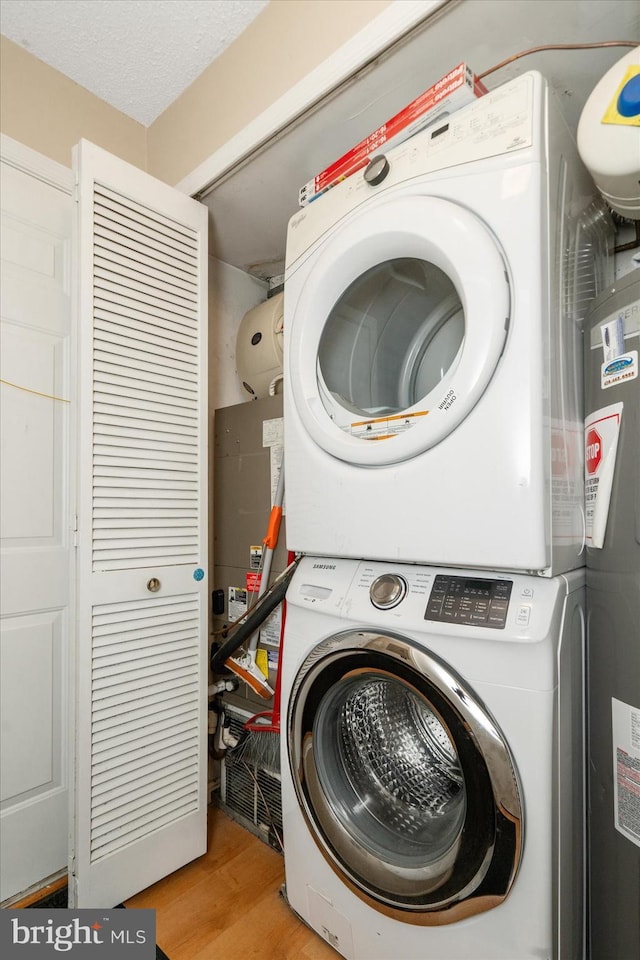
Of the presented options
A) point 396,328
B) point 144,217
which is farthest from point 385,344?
point 144,217

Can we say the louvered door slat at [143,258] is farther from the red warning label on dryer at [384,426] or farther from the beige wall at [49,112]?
the red warning label on dryer at [384,426]

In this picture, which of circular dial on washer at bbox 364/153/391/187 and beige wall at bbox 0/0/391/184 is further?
beige wall at bbox 0/0/391/184

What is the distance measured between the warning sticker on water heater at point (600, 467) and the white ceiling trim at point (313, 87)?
949 mm

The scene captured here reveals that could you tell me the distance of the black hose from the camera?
1.53m

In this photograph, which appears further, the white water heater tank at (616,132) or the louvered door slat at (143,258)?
the louvered door slat at (143,258)

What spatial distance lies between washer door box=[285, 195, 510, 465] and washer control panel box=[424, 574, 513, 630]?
0.93ft

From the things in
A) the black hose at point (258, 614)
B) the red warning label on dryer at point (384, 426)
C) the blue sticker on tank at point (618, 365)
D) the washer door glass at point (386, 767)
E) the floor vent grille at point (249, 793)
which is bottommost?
the floor vent grille at point (249, 793)

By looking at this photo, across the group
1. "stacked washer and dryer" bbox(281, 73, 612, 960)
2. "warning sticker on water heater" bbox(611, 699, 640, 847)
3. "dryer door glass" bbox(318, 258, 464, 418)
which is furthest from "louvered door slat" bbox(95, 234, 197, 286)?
"warning sticker on water heater" bbox(611, 699, 640, 847)

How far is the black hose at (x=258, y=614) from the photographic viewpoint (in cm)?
153

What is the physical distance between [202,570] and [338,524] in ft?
2.16

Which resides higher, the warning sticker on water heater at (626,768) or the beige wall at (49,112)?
the beige wall at (49,112)

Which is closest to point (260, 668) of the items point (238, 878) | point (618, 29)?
point (238, 878)

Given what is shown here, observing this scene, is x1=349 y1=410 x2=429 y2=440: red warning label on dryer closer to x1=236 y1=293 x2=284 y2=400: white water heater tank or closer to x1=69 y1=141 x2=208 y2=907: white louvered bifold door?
x1=69 y1=141 x2=208 y2=907: white louvered bifold door

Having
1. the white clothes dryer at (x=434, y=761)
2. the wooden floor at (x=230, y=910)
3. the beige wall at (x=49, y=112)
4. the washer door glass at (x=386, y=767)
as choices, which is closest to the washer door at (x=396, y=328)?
the white clothes dryer at (x=434, y=761)
